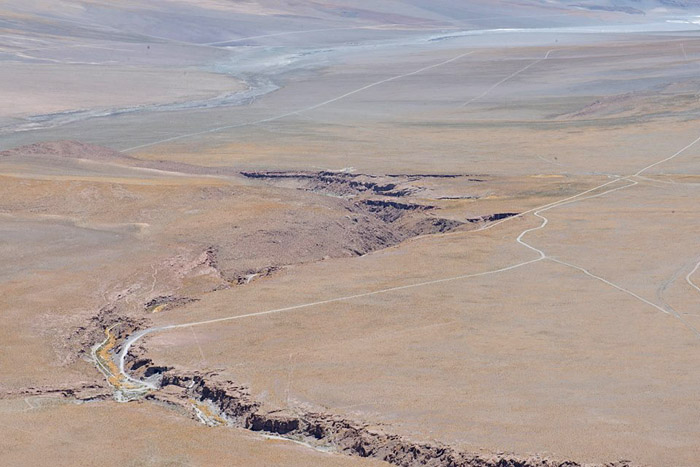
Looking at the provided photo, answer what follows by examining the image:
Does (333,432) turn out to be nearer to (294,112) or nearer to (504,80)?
(294,112)

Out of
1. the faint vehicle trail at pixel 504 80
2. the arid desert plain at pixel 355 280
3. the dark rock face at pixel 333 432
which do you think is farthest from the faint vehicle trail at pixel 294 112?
the dark rock face at pixel 333 432

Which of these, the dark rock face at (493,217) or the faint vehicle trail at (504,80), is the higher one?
the dark rock face at (493,217)

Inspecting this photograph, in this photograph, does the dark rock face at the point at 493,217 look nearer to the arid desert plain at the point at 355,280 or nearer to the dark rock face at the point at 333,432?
the arid desert plain at the point at 355,280

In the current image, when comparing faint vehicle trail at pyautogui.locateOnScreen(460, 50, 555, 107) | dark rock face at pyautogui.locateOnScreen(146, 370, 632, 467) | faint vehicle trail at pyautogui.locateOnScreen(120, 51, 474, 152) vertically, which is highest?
dark rock face at pyautogui.locateOnScreen(146, 370, 632, 467)

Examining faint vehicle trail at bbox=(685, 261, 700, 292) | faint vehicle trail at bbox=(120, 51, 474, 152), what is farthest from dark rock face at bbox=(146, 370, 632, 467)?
faint vehicle trail at bbox=(120, 51, 474, 152)

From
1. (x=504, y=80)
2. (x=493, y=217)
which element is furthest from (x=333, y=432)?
(x=504, y=80)

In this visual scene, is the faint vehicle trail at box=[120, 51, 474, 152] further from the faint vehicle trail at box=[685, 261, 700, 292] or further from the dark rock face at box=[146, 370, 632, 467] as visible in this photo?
the dark rock face at box=[146, 370, 632, 467]

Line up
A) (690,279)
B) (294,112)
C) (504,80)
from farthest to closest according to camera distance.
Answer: (504,80) < (294,112) < (690,279)

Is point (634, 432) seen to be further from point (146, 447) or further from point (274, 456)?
point (146, 447)
